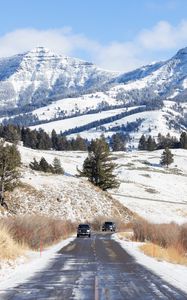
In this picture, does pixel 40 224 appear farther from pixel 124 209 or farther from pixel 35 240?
pixel 124 209

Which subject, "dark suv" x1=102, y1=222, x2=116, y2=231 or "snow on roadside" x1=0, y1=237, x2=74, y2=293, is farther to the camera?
"dark suv" x1=102, y1=222, x2=116, y2=231

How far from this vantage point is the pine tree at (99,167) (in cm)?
9575

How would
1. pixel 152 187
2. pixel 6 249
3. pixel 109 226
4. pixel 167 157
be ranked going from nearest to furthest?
pixel 6 249 → pixel 109 226 → pixel 152 187 → pixel 167 157

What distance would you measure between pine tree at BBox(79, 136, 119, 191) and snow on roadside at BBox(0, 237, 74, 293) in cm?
6288

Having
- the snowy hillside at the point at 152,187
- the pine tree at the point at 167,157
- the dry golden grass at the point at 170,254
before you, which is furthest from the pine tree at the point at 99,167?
the pine tree at the point at 167,157

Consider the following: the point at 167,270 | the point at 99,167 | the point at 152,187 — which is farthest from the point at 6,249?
the point at 152,187

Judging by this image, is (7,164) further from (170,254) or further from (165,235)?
(170,254)

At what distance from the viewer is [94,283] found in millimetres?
20672

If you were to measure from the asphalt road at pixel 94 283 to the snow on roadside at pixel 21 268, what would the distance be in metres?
0.40

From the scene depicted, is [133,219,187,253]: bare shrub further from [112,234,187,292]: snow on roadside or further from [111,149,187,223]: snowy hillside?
[111,149,187,223]: snowy hillside

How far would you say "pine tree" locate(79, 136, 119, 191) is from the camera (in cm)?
9575

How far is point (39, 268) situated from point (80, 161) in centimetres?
13632

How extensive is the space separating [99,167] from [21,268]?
70.8m

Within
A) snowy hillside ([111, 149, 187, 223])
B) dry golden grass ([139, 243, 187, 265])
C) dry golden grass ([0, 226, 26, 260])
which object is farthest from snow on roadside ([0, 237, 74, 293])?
snowy hillside ([111, 149, 187, 223])
